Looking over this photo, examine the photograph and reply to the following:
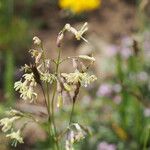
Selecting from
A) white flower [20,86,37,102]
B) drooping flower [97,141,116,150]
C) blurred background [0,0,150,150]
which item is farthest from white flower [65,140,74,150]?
drooping flower [97,141,116,150]

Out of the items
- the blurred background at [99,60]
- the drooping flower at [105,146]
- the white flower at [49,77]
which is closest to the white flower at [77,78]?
the white flower at [49,77]

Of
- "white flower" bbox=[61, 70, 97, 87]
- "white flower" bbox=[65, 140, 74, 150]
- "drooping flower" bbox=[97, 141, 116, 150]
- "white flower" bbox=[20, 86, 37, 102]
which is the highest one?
"white flower" bbox=[61, 70, 97, 87]

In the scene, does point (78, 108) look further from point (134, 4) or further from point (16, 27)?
point (134, 4)

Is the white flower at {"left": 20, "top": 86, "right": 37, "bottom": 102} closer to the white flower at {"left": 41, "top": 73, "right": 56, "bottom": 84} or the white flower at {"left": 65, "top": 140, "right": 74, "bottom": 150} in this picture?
the white flower at {"left": 41, "top": 73, "right": 56, "bottom": 84}

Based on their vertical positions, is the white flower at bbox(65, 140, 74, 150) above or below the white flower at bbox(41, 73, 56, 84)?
below

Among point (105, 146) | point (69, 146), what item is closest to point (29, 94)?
point (69, 146)

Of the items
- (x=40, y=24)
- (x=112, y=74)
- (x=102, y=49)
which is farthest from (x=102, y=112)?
(x=40, y=24)

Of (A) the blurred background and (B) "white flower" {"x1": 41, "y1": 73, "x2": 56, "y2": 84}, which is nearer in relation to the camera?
(B) "white flower" {"x1": 41, "y1": 73, "x2": 56, "y2": 84}

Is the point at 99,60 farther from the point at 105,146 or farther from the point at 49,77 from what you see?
the point at 49,77
